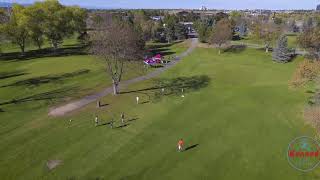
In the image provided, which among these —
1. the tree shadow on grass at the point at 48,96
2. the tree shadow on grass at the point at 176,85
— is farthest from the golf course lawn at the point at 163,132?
the tree shadow on grass at the point at 48,96

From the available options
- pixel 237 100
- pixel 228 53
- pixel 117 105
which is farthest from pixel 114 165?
pixel 228 53

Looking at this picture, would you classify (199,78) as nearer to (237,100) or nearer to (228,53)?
(237,100)

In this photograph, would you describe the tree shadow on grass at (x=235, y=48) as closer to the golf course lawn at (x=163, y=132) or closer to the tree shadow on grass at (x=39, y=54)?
the golf course lawn at (x=163, y=132)

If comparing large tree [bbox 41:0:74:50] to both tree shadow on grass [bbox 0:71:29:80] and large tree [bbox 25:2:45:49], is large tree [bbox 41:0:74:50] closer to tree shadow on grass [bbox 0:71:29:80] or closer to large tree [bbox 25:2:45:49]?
large tree [bbox 25:2:45:49]

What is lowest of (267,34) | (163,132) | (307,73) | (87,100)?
(163,132)

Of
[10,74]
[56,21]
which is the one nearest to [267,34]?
[56,21]

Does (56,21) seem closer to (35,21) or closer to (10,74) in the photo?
(35,21)
